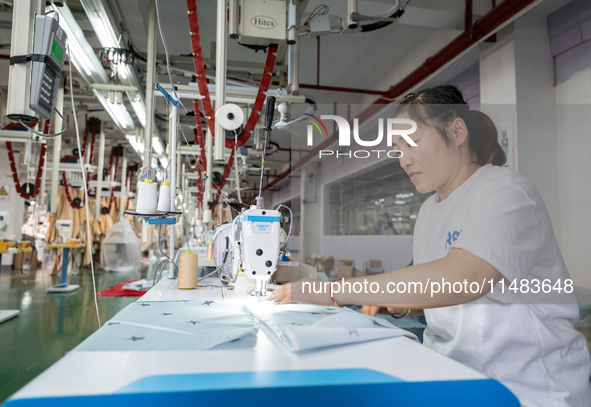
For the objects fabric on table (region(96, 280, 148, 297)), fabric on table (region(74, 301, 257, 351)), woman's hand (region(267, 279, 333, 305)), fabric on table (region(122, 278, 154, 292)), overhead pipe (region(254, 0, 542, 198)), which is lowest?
fabric on table (region(96, 280, 148, 297))

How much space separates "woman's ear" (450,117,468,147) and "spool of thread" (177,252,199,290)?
125 centimetres

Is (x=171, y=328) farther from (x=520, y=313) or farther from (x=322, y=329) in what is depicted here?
(x=520, y=313)

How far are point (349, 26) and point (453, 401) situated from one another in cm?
189

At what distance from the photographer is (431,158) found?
140 cm

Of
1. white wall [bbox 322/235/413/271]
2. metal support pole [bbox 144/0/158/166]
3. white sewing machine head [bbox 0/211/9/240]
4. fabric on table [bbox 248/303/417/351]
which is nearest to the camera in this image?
fabric on table [bbox 248/303/417/351]

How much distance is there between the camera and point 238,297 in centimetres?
163

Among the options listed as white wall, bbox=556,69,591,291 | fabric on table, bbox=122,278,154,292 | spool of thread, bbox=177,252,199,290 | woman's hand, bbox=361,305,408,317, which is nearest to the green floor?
fabric on table, bbox=122,278,154,292

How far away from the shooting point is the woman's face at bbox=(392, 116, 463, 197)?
4.50ft

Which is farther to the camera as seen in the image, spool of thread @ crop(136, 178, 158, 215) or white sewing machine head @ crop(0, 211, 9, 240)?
white sewing machine head @ crop(0, 211, 9, 240)

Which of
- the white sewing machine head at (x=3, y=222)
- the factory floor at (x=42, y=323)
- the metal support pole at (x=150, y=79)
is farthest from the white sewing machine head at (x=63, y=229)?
the metal support pole at (x=150, y=79)

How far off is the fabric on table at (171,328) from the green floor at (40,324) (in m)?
1.65

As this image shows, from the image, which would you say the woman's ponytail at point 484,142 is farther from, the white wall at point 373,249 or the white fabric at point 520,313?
the white wall at point 373,249

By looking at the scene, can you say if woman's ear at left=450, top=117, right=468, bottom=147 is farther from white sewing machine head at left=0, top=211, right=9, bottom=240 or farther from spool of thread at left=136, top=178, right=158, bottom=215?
white sewing machine head at left=0, top=211, right=9, bottom=240

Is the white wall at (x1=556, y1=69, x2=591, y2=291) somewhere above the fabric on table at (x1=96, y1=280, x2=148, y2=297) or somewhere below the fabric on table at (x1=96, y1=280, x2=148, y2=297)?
above
